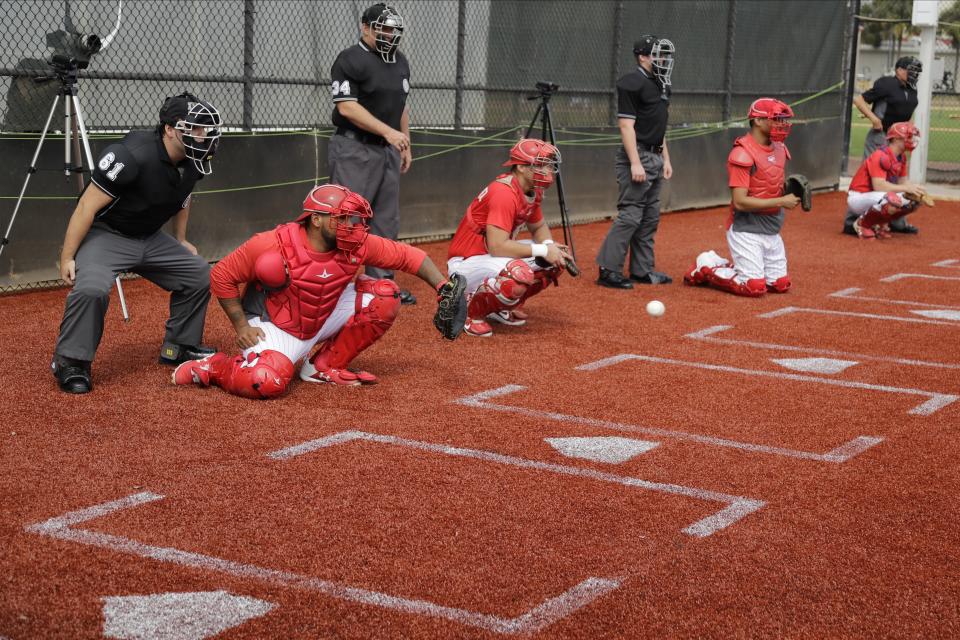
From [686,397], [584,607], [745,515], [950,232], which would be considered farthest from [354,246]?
[950,232]

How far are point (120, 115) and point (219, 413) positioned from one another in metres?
5.48

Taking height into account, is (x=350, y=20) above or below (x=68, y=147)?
above

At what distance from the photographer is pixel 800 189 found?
10688 mm

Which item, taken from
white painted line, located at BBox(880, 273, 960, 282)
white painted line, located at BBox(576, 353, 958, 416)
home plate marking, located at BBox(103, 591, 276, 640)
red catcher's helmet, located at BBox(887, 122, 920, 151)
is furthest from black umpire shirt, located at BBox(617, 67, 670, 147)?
home plate marking, located at BBox(103, 591, 276, 640)

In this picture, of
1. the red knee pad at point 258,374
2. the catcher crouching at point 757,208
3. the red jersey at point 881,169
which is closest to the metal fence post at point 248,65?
the catcher crouching at point 757,208

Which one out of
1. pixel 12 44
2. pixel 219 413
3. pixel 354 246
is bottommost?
pixel 219 413

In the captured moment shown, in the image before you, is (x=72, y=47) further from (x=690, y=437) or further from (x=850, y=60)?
(x=850, y=60)

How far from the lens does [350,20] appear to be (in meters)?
12.5

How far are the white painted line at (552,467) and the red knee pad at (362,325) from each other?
104cm

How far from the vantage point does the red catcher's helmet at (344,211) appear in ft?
20.5

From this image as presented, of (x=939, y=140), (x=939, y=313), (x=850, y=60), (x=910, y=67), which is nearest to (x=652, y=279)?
(x=939, y=313)

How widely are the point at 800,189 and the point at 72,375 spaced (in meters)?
6.79

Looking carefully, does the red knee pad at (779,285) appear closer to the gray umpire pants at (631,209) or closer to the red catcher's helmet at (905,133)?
the gray umpire pants at (631,209)

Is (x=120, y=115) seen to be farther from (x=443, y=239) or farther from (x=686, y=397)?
(x=686, y=397)
